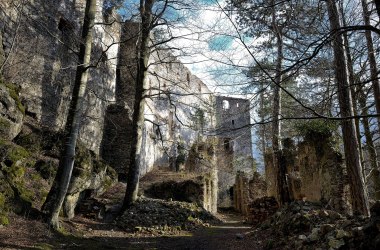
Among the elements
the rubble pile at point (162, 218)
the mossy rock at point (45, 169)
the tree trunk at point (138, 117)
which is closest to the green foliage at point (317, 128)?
the rubble pile at point (162, 218)

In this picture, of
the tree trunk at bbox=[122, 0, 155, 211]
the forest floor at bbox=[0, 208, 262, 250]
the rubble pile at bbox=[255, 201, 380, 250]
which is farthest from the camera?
the tree trunk at bbox=[122, 0, 155, 211]

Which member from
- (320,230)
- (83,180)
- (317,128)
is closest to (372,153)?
(317,128)

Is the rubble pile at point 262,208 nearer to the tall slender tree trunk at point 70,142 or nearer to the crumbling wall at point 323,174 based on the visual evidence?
the crumbling wall at point 323,174

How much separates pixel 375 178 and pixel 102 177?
8.21 m

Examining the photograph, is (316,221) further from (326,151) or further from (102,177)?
(102,177)

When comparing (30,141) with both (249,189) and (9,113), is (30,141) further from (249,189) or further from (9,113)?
(249,189)

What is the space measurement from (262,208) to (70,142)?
291 inches

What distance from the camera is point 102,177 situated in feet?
36.4

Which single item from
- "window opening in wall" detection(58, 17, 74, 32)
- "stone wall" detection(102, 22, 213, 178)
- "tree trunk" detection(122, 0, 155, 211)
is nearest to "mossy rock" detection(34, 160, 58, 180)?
A: "stone wall" detection(102, 22, 213, 178)

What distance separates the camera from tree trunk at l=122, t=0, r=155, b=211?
1059 centimetres

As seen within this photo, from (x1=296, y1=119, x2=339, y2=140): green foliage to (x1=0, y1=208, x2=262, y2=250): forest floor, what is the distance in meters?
3.78

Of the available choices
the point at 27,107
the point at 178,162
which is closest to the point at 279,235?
the point at 27,107

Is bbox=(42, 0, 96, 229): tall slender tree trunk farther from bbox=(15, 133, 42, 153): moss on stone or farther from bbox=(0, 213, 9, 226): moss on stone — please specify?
bbox=(15, 133, 42, 153): moss on stone

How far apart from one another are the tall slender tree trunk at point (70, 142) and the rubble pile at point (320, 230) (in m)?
4.30
